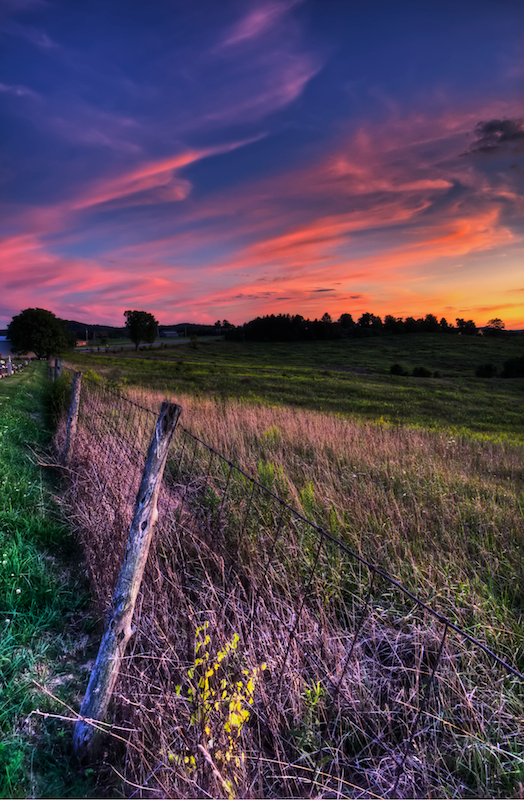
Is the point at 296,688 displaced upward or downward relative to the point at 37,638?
upward

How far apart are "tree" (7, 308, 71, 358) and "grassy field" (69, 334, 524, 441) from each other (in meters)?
11.2

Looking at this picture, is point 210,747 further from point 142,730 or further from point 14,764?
point 14,764

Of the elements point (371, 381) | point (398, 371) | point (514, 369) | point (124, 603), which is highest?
point (514, 369)

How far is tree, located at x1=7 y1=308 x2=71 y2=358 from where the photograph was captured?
5603 centimetres

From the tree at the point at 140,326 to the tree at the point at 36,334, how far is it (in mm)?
26093

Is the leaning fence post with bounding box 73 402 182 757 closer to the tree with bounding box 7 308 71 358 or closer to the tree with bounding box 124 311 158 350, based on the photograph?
the tree with bounding box 7 308 71 358

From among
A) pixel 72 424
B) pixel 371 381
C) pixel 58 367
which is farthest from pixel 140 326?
pixel 72 424

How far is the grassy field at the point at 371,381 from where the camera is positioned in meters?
19.3

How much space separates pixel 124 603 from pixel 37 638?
53.9 inches

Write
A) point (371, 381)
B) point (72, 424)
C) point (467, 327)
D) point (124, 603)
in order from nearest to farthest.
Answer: point (124, 603)
point (72, 424)
point (371, 381)
point (467, 327)

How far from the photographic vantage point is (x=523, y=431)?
17.6m

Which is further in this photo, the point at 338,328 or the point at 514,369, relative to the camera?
the point at 338,328

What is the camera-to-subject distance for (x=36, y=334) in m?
55.9

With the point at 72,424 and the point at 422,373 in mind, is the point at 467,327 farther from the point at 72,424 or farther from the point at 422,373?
the point at 72,424
